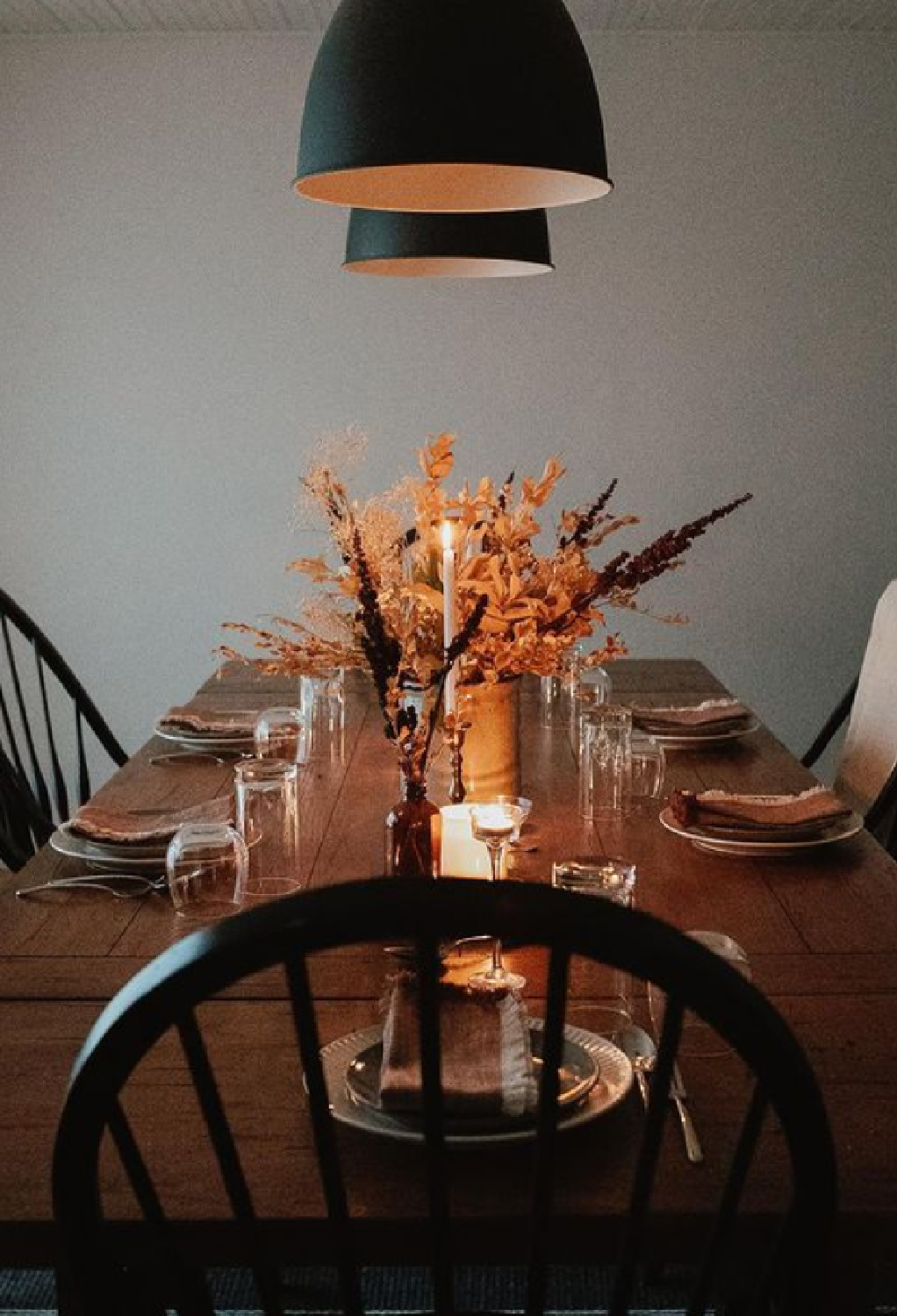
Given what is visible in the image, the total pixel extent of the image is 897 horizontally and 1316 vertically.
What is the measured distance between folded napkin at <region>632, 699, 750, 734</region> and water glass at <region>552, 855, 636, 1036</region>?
40.7 inches

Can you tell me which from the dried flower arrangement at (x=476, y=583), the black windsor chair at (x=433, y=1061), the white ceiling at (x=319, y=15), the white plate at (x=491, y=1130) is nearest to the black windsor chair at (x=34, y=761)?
the dried flower arrangement at (x=476, y=583)

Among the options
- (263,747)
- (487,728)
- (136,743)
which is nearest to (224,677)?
(263,747)

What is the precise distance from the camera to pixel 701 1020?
1403 mm

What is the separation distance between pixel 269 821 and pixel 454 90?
2.97 feet

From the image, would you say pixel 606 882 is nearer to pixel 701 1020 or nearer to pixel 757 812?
pixel 701 1020

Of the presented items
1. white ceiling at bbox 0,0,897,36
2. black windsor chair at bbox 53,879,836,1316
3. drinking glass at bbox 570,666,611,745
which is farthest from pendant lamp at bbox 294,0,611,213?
white ceiling at bbox 0,0,897,36

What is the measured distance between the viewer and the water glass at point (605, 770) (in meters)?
2.26

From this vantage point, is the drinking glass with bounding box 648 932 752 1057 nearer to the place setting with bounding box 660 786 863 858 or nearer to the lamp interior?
the place setting with bounding box 660 786 863 858

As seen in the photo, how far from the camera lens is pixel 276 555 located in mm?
4777

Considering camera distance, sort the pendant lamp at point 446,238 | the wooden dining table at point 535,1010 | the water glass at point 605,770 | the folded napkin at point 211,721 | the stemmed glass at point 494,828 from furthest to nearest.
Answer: the folded napkin at point 211,721
the pendant lamp at point 446,238
the water glass at point 605,770
the stemmed glass at point 494,828
the wooden dining table at point 535,1010

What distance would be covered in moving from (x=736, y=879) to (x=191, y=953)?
1.20 meters

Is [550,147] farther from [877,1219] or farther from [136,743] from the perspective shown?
[136,743]

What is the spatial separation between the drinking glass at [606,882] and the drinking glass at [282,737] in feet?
2.91

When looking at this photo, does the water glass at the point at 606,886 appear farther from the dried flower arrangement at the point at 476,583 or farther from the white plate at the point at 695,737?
the white plate at the point at 695,737
